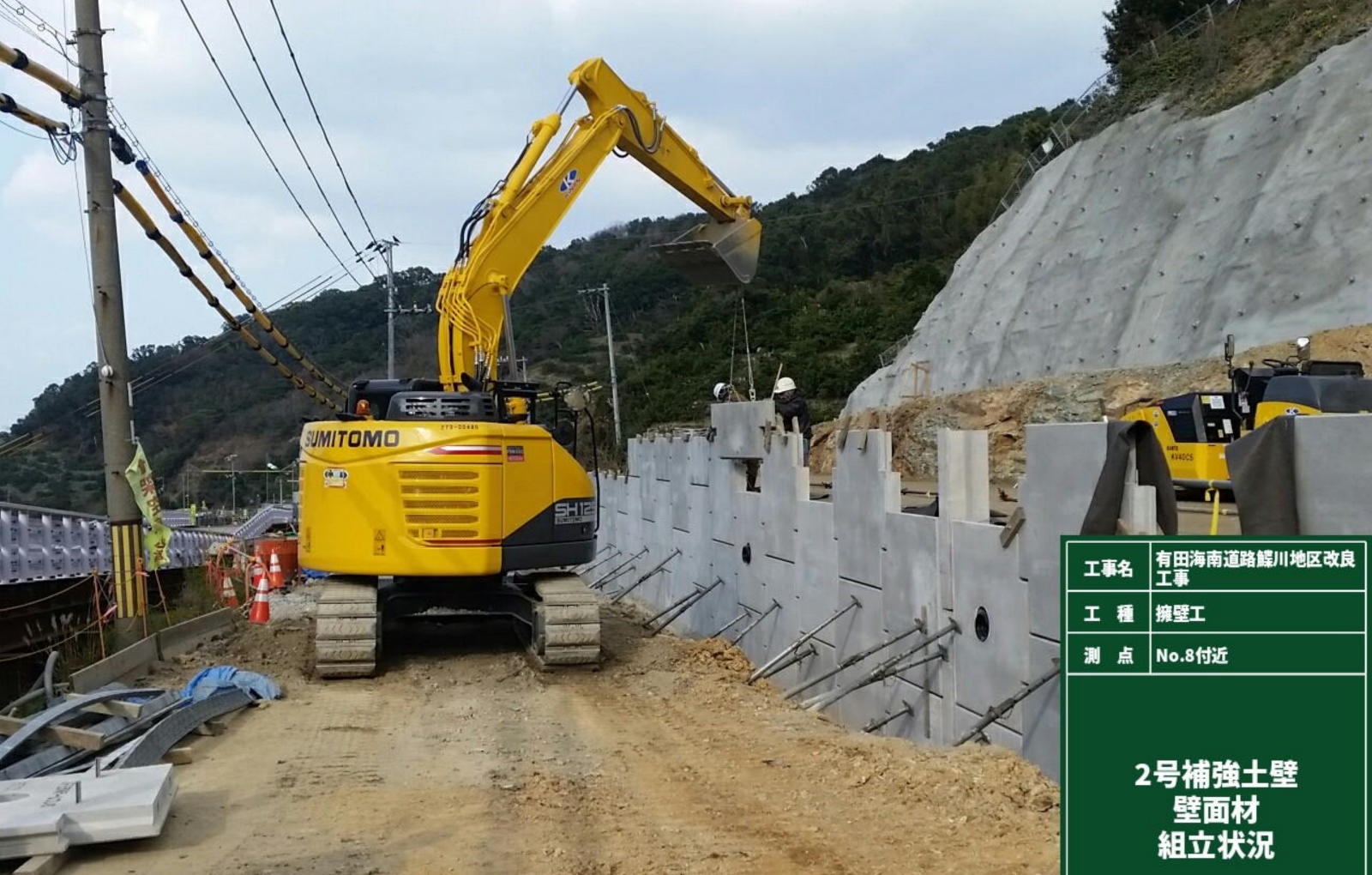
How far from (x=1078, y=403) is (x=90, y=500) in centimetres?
4026

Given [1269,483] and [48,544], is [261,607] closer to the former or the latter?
[48,544]

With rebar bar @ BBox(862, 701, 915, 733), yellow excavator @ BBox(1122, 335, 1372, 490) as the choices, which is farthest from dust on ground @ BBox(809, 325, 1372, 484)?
rebar bar @ BBox(862, 701, 915, 733)

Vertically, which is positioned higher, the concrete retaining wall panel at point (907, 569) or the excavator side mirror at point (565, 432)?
the excavator side mirror at point (565, 432)

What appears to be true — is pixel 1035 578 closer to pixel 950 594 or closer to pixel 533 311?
pixel 950 594

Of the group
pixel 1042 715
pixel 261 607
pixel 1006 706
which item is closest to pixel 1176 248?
pixel 261 607

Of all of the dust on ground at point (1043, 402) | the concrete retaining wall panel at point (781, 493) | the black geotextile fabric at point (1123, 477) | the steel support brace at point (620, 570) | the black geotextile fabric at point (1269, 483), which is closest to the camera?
the black geotextile fabric at point (1269, 483)

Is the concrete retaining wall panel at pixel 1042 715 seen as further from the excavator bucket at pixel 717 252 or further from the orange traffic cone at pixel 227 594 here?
the orange traffic cone at pixel 227 594

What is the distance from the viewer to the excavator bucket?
14.5 metres

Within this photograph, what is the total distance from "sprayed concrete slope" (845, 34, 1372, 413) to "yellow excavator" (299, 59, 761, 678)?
1355 cm

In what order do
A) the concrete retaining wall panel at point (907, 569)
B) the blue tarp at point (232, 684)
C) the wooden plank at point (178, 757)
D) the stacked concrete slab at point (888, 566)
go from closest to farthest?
the stacked concrete slab at point (888, 566) < the wooden plank at point (178, 757) < the concrete retaining wall panel at point (907, 569) < the blue tarp at point (232, 684)

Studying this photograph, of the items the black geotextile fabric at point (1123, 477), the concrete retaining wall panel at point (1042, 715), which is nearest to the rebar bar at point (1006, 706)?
A: the concrete retaining wall panel at point (1042, 715)

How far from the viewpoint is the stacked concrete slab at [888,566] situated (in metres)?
7.08

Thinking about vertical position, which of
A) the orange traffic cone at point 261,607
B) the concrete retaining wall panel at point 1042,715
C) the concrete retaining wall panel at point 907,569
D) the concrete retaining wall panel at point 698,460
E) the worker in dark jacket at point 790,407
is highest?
the worker in dark jacket at point 790,407

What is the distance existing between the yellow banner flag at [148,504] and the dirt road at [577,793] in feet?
11.0
